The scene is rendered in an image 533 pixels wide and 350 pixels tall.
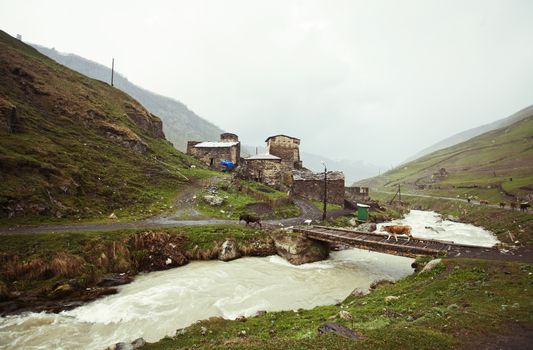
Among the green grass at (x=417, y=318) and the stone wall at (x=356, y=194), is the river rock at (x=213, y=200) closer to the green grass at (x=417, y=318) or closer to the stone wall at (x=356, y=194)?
the green grass at (x=417, y=318)

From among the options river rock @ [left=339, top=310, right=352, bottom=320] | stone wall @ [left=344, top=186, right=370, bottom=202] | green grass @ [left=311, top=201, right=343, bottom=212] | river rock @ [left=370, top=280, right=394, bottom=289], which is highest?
stone wall @ [left=344, top=186, right=370, bottom=202]

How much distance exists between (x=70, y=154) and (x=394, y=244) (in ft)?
130

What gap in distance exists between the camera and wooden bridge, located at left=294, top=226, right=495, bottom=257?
1923cm

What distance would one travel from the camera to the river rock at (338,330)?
8672 mm

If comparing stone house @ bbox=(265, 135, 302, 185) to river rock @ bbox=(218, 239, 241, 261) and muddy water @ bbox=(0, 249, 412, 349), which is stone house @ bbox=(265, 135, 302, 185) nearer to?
river rock @ bbox=(218, 239, 241, 261)

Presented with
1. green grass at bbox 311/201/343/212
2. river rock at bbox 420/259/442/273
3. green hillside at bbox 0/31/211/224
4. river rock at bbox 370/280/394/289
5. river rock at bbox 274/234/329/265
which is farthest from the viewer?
green grass at bbox 311/201/343/212

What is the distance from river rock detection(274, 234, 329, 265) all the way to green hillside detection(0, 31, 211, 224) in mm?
17843

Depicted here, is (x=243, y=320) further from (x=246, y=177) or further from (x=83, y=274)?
(x=246, y=177)

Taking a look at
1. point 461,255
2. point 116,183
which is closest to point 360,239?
point 461,255

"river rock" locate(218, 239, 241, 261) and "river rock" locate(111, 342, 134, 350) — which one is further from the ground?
"river rock" locate(218, 239, 241, 261)

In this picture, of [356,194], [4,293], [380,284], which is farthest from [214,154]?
[380,284]

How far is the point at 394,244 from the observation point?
21531 mm

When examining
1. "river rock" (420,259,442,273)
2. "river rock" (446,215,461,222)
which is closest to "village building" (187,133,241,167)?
"river rock" (420,259,442,273)

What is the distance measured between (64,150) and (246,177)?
1229 inches
